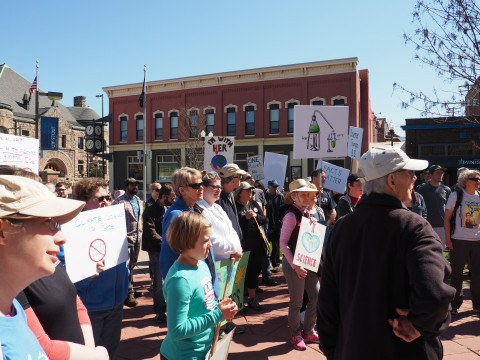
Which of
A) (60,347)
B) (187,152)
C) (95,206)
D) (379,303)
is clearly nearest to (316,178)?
(95,206)

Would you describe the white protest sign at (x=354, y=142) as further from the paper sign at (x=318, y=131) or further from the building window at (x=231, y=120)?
the building window at (x=231, y=120)

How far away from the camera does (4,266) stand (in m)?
1.25

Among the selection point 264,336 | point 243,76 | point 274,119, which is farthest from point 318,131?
point 243,76

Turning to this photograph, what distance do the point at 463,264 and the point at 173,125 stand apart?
30401 millimetres

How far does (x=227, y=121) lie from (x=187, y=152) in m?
4.24

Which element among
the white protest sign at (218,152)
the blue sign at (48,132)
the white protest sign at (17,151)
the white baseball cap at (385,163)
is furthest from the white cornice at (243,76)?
the white baseball cap at (385,163)

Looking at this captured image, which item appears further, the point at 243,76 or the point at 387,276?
the point at 243,76

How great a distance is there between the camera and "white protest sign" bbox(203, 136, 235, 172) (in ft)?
31.9

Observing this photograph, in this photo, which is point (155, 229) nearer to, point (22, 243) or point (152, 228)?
point (152, 228)

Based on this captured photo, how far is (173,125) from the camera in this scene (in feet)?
111

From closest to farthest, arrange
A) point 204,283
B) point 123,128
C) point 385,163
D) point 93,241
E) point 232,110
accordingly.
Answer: point 385,163, point 204,283, point 93,241, point 232,110, point 123,128

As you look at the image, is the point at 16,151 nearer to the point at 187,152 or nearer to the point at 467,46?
the point at 467,46

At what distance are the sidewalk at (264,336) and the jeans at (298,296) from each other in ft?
0.77

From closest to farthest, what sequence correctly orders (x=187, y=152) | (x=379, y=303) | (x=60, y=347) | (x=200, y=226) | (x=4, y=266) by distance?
(x=4, y=266) < (x=60, y=347) < (x=379, y=303) < (x=200, y=226) < (x=187, y=152)
